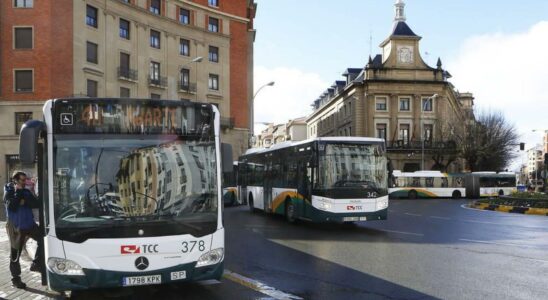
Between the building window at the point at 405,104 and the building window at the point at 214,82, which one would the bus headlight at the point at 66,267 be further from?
the building window at the point at 405,104

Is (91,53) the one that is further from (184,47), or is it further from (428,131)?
(428,131)

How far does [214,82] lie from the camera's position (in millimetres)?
51500

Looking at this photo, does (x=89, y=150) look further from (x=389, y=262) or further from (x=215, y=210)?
(x=389, y=262)

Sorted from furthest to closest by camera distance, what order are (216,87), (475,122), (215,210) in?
(475,122) → (216,87) → (215,210)

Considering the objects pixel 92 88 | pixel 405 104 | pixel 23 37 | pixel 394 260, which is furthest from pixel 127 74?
pixel 394 260

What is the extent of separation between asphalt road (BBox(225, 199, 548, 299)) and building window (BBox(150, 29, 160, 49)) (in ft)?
109

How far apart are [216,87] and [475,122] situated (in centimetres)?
2801

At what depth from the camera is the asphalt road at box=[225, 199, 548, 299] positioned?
295 inches

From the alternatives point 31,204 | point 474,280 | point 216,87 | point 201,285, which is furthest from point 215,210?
point 216,87

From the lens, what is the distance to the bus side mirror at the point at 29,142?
602cm

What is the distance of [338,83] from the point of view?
78.8m

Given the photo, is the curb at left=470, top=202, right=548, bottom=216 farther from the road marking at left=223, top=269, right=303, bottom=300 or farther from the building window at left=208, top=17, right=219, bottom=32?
the building window at left=208, top=17, right=219, bottom=32

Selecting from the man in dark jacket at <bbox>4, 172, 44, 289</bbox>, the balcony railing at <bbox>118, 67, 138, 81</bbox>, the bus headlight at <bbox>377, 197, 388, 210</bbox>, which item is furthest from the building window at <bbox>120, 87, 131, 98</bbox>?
the man in dark jacket at <bbox>4, 172, 44, 289</bbox>

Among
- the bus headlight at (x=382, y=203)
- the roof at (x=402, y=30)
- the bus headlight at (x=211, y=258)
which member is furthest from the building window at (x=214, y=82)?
the bus headlight at (x=211, y=258)
